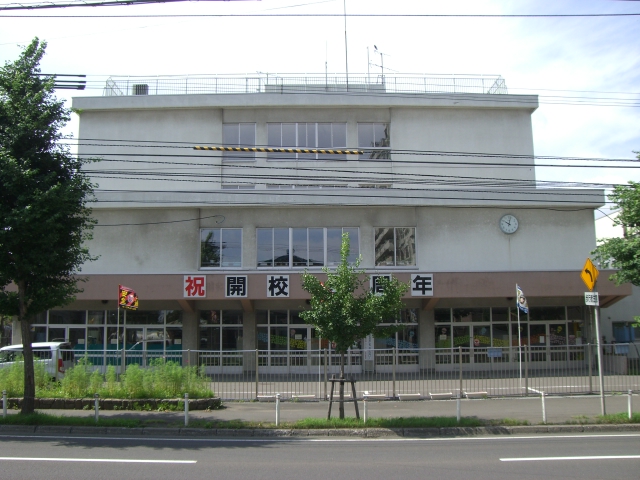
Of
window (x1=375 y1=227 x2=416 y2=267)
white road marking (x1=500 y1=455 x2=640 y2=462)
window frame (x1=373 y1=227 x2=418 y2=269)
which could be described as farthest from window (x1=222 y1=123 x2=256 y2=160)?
white road marking (x1=500 y1=455 x2=640 y2=462)

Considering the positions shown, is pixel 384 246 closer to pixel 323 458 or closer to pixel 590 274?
pixel 590 274

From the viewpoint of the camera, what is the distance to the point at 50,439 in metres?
12.2

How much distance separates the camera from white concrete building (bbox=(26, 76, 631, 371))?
83.5 ft

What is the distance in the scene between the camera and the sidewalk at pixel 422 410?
562 inches

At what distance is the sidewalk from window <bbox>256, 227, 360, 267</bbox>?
9632mm

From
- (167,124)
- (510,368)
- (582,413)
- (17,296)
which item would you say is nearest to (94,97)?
(167,124)

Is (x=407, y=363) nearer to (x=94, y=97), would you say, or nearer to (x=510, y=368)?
(x=510, y=368)

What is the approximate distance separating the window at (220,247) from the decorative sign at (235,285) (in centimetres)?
188

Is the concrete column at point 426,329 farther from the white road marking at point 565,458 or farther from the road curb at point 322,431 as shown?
the white road marking at point 565,458

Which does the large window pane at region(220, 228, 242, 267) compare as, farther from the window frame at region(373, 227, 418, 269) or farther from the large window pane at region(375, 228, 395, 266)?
the large window pane at region(375, 228, 395, 266)

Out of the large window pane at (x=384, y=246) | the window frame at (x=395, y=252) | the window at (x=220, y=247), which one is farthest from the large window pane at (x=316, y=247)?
the window at (x=220, y=247)

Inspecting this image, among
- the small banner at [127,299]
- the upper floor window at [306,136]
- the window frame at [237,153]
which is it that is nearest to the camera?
the small banner at [127,299]

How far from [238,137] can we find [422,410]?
16947 mm

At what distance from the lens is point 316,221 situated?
86.7ft
